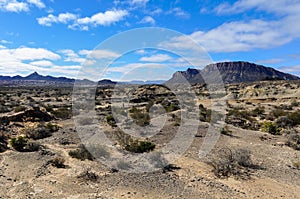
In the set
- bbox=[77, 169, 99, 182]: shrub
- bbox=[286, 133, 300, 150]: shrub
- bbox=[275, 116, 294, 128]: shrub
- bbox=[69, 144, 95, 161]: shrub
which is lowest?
bbox=[77, 169, 99, 182]: shrub

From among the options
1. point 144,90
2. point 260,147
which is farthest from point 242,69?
point 260,147

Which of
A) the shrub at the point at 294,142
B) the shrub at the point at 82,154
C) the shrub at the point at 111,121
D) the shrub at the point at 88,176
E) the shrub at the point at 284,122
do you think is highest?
the shrub at the point at 284,122

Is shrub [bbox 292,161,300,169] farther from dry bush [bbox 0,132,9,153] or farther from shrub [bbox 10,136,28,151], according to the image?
dry bush [bbox 0,132,9,153]

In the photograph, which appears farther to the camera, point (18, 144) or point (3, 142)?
point (3, 142)

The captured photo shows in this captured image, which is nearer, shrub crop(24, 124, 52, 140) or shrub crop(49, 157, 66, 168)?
shrub crop(49, 157, 66, 168)

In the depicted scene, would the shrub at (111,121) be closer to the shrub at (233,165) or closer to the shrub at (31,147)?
the shrub at (31,147)

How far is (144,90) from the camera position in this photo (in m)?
58.5

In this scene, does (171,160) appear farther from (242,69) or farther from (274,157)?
(242,69)

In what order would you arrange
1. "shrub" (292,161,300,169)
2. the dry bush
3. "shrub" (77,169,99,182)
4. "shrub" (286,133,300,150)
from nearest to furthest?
"shrub" (77,169,99,182) < "shrub" (292,161,300,169) < the dry bush < "shrub" (286,133,300,150)

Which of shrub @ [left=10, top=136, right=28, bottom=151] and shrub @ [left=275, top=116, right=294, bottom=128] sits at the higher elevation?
shrub @ [left=275, top=116, right=294, bottom=128]

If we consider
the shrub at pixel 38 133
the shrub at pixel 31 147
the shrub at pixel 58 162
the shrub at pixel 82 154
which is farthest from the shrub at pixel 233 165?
the shrub at pixel 38 133

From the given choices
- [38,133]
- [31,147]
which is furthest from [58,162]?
[38,133]

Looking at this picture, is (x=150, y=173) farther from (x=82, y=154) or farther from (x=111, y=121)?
(x=111, y=121)

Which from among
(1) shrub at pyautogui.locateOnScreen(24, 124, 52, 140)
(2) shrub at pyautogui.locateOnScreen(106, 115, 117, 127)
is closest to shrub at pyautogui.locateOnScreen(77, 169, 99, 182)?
(1) shrub at pyautogui.locateOnScreen(24, 124, 52, 140)
